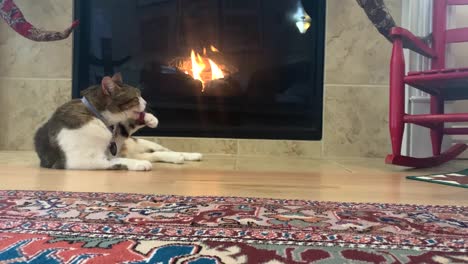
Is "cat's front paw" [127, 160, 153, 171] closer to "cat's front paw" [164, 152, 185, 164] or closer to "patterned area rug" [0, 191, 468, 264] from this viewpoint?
"cat's front paw" [164, 152, 185, 164]

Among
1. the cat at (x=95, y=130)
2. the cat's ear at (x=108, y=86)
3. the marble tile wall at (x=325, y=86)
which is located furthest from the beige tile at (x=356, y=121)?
the cat's ear at (x=108, y=86)

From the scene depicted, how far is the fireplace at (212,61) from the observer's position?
6.95 feet

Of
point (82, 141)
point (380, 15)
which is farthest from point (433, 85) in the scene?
point (82, 141)

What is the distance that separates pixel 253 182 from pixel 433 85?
2.80 feet

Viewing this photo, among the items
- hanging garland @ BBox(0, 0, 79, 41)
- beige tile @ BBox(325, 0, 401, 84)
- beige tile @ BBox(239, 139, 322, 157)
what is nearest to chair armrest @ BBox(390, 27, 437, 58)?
beige tile @ BBox(325, 0, 401, 84)

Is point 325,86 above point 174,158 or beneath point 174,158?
above

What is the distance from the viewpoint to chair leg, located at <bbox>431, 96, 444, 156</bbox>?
172 cm

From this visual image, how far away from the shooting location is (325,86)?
2.07m

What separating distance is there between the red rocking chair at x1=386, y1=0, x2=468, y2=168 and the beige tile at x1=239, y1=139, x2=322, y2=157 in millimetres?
563

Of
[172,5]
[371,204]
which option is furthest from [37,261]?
[172,5]

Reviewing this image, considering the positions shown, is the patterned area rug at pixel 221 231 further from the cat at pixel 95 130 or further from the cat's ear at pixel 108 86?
the cat's ear at pixel 108 86

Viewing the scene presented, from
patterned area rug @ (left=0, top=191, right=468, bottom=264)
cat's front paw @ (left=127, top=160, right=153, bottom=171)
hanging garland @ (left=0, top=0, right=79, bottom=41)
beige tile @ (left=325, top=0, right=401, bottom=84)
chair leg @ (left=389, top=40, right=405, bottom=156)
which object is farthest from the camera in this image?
beige tile @ (left=325, top=0, right=401, bottom=84)

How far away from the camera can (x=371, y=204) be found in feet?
2.72

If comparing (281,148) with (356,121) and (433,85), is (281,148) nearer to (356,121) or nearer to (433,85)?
(356,121)
